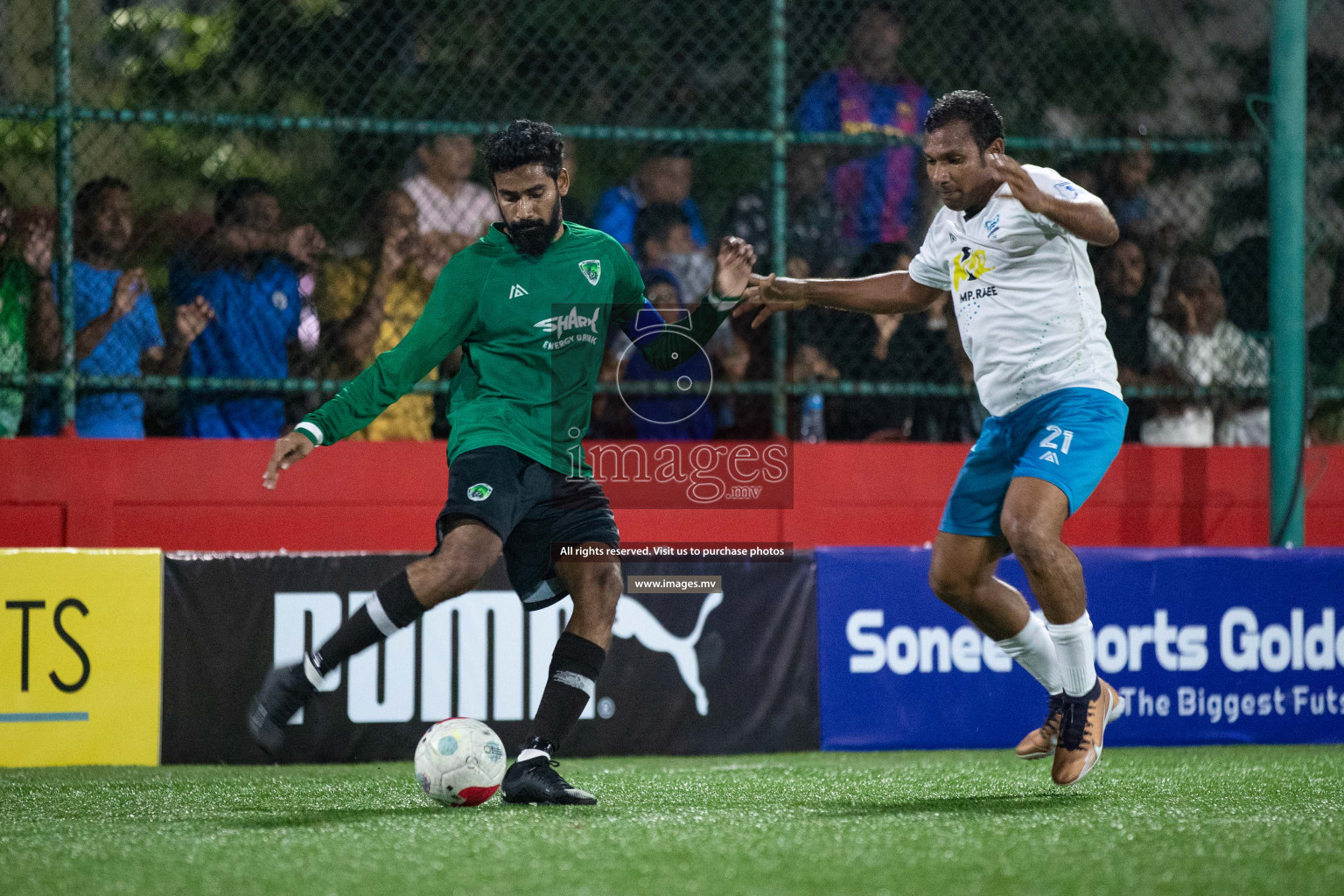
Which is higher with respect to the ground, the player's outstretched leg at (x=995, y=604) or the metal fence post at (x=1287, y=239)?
the metal fence post at (x=1287, y=239)

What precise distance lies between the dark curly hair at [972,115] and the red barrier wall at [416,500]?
295 cm

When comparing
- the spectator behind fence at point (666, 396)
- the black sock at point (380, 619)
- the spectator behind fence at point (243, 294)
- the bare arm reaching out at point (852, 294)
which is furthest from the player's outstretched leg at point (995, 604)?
the spectator behind fence at point (243, 294)

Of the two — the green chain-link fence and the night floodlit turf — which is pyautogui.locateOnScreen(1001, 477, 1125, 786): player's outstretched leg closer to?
the night floodlit turf

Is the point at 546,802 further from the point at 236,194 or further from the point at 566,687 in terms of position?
the point at 236,194

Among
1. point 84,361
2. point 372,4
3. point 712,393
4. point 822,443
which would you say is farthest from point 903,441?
point 84,361

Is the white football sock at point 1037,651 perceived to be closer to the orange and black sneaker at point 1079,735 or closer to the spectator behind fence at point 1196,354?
the orange and black sneaker at point 1079,735

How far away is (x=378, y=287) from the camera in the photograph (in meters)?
7.41

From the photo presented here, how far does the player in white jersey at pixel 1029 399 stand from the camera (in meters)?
4.80

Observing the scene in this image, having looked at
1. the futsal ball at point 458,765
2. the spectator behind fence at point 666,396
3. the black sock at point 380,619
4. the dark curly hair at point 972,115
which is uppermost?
the dark curly hair at point 972,115

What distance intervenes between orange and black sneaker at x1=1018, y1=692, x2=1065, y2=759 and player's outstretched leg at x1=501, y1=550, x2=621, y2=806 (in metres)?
1.47

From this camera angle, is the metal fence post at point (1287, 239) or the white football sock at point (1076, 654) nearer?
the white football sock at point (1076, 654)

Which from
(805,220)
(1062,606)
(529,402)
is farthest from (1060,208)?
(805,220)

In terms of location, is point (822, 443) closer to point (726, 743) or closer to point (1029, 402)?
point (726, 743)

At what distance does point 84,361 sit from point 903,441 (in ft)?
13.5
